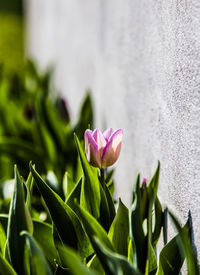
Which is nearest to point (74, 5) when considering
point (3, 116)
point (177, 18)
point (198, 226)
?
point (3, 116)

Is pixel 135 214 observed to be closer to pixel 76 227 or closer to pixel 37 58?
pixel 76 227

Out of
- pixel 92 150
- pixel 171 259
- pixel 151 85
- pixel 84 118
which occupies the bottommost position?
pixel 171 259

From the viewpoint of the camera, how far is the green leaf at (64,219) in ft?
3.80

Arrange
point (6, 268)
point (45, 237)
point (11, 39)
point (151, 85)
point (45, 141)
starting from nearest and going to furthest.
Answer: point (6, 268) < point (45, 237) < point (151, 85) < point (45, 141) < point (11, 39)

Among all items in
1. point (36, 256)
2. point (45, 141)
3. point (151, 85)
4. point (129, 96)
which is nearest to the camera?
point (36, 256)

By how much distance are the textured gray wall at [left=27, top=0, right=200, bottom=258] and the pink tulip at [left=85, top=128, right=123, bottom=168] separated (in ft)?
0.45

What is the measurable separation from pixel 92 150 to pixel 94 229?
199 millimetres

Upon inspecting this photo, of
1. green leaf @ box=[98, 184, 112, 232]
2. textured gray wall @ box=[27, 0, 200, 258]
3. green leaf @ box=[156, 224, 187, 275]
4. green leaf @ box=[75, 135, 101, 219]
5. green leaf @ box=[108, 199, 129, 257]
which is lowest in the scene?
green leaf @ box=[156, 224, 187, 275]

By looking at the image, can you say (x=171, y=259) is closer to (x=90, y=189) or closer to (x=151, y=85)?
(x=90, y=189)

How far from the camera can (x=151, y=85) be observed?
4.95 ft

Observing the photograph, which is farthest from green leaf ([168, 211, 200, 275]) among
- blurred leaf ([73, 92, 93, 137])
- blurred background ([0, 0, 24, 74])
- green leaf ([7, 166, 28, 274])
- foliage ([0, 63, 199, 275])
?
blurred background ([0, 0, 24, 74])

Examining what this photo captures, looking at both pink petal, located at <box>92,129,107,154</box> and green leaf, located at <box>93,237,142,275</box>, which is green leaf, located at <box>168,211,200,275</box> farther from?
pink petal, located at <box>92,129,107,154</box>

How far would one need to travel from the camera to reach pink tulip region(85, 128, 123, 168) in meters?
1.19

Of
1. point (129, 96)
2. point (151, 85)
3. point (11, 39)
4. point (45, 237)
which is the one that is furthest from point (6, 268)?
point (11, 39)
